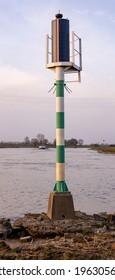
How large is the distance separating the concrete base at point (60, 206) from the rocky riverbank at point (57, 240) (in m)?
0.22

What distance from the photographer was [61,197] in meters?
9.86

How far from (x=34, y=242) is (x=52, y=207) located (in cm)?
213

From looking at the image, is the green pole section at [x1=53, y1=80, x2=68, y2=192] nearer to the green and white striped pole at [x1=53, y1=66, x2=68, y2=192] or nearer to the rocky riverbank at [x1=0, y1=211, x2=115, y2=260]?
the green and white striped pole at [x1=53, y1=66, x2=68, y2=192]

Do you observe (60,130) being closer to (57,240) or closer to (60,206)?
(60,206)

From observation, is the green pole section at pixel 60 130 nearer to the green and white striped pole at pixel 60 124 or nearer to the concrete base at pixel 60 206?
the green and white striped pole at pixel 60 124

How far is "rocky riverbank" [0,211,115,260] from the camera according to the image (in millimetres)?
6359

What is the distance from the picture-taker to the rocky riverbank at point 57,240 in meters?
6.36

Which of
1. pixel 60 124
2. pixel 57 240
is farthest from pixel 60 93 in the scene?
pixel 57 240

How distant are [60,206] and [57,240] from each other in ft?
7.33

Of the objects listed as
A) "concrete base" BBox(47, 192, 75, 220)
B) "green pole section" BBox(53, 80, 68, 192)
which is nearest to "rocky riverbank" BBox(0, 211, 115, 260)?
"concrete base" BBox(47, 192, 75, 220)

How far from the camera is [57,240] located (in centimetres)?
759

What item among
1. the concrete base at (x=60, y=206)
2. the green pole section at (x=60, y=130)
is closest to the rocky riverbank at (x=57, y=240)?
the concrete base at (x=60, y=206)

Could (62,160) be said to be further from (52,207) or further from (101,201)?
(101,201)

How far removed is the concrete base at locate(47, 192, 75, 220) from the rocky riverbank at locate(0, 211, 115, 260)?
224 mm
